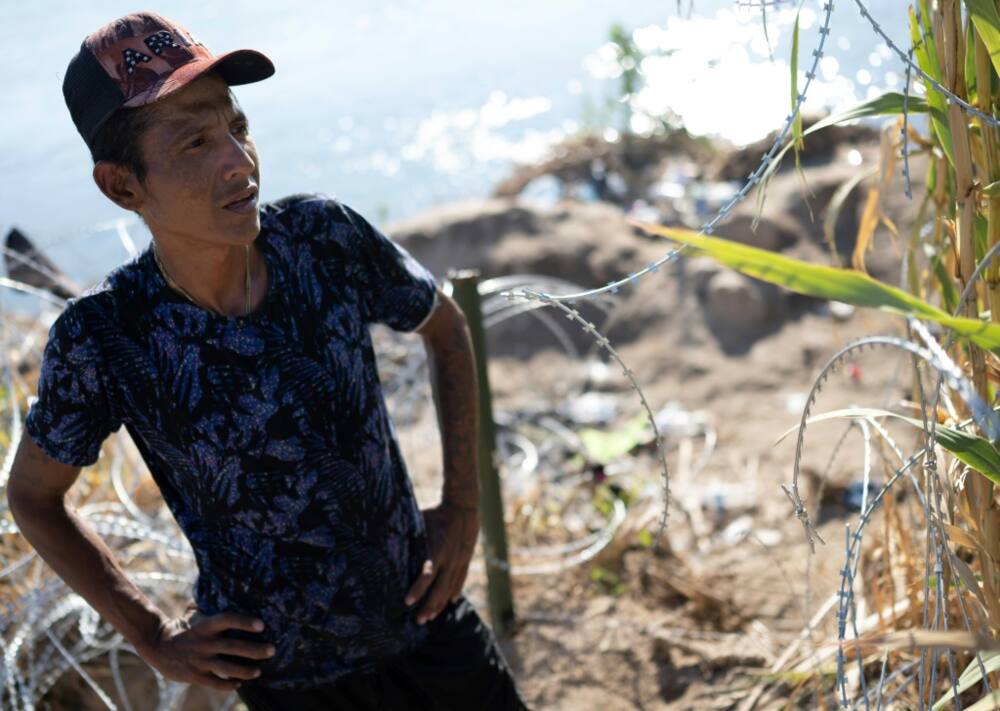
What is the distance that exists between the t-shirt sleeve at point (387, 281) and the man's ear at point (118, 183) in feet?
0.97

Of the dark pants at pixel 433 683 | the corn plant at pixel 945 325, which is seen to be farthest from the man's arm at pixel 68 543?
the corn plant at pixel 945 325

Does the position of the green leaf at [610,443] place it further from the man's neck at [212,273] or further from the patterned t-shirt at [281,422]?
the man's neck at [212,273]

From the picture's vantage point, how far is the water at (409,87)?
6.17 meters

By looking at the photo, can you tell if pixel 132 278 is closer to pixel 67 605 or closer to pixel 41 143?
pixel 67 605

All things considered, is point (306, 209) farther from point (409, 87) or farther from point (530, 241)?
point (409, 87)

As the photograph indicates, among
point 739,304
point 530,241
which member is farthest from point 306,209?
point 530,241

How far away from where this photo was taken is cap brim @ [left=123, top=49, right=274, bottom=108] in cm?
137

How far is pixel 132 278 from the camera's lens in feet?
4.86

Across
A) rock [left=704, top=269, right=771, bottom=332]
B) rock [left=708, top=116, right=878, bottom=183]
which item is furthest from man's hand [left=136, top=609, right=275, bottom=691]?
rock [left=708, top=116, right=878, bottom=183]

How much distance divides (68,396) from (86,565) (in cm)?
29

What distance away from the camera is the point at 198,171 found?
141 cm

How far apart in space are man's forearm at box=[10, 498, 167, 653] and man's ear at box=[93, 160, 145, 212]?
0.45 meters

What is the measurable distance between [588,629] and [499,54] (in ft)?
22.3

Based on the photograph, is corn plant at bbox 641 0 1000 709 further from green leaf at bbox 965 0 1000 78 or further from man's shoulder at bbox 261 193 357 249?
man's shoulder at bbox 261 193 357 249
